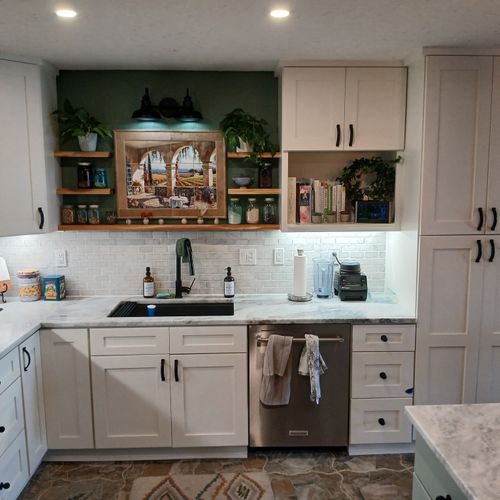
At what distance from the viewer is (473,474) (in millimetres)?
1209

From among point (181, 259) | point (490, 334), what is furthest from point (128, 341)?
point (490, 334)

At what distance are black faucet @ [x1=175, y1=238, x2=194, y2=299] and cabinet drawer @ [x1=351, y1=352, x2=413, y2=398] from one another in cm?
122

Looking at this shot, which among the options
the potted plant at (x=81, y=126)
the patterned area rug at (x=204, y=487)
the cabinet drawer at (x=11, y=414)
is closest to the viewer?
the cabinet drawer at (x=11, y=414)

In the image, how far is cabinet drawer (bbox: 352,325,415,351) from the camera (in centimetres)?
278

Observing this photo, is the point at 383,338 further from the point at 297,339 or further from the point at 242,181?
the point at 242,181

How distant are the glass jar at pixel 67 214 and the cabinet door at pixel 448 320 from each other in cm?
223

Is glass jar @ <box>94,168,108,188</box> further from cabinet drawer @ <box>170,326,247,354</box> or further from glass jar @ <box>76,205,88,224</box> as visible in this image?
cabinet drawer @ <box>170,326,247,354</box>

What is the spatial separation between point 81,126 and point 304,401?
2193 mm

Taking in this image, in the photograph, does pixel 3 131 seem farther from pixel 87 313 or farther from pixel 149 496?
pixel 149 496

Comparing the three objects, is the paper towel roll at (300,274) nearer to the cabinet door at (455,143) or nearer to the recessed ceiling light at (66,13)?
the cabinet door at (455,143)

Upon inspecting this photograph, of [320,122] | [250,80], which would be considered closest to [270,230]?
[320,122]

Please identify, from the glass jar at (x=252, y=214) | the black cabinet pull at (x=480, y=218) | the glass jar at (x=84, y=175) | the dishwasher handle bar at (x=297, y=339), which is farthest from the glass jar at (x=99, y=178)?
the black cabinet pull at (x=480, y=218)

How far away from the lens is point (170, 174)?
319 centimetres

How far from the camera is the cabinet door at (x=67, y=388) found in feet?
8.89
